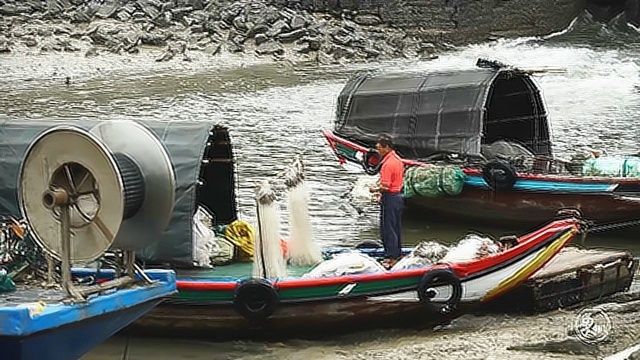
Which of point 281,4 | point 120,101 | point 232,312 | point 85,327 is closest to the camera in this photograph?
point 85,327

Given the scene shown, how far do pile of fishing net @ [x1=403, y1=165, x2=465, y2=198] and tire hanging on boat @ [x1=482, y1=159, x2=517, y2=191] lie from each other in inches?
17.5

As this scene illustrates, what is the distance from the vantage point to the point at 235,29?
1658 inches

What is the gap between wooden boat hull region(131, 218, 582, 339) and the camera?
1136 centimetres

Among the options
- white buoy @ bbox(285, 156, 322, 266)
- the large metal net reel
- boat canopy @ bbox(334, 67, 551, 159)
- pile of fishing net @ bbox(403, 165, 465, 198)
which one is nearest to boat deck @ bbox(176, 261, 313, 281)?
white buoy @ bbox(285, 156, 322, 266)

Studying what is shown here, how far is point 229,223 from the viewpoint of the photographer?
13531mm

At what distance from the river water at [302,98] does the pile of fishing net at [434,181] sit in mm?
695

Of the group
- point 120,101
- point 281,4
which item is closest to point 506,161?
point 120,101

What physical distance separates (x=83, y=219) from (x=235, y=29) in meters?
34.7

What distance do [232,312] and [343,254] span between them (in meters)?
1.48

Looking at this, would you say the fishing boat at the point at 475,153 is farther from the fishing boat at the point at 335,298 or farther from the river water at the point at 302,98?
the fishing boat at the point at 335,298

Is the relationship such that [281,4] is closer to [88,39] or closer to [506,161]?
[88,39]

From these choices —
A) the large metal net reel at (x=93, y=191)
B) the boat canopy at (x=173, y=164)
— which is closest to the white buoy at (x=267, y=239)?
the boat canopy at (x=173, y=164)

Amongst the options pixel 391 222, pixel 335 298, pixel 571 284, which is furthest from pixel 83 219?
pixel 571 284

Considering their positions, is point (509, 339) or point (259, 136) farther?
point (259, 136)
